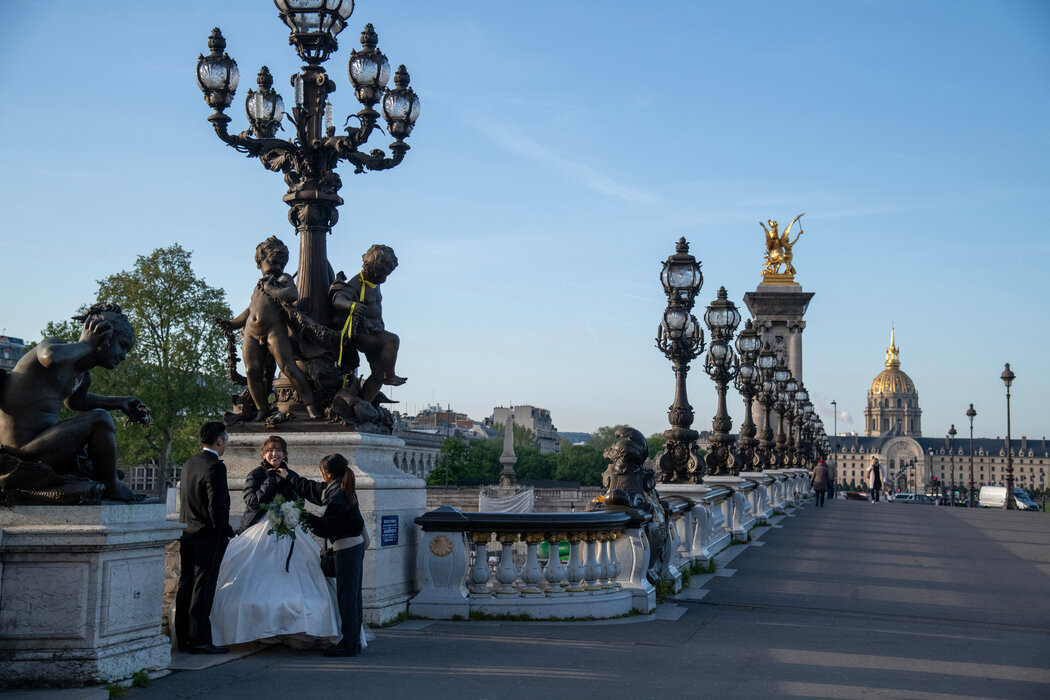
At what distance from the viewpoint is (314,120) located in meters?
10.8

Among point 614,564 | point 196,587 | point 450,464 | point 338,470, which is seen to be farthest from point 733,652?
point 450,464

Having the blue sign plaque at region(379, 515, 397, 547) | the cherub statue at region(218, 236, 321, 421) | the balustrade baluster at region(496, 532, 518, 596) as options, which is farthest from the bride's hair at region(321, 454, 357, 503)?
the balustrade baluster at region(496, 532, 518, 596)

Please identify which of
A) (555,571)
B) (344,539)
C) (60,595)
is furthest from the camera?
(555,571)

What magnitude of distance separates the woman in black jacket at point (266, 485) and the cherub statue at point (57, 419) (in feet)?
4.40

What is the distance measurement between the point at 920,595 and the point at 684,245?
7369mm

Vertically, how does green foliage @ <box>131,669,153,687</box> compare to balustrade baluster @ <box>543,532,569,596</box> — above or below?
below

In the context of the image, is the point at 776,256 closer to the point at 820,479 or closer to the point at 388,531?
the point at 820,479

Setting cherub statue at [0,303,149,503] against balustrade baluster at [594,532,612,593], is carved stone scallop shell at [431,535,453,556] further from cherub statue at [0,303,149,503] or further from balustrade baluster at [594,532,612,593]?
cherub statue at [0,303,149,503]

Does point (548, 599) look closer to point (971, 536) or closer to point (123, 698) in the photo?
point (123, 698)

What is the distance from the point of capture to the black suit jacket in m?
7.99

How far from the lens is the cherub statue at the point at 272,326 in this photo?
977cm

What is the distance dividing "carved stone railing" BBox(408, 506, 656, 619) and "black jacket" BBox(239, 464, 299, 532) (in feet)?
5.84

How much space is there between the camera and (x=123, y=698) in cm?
653

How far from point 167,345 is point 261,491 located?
50.5m
